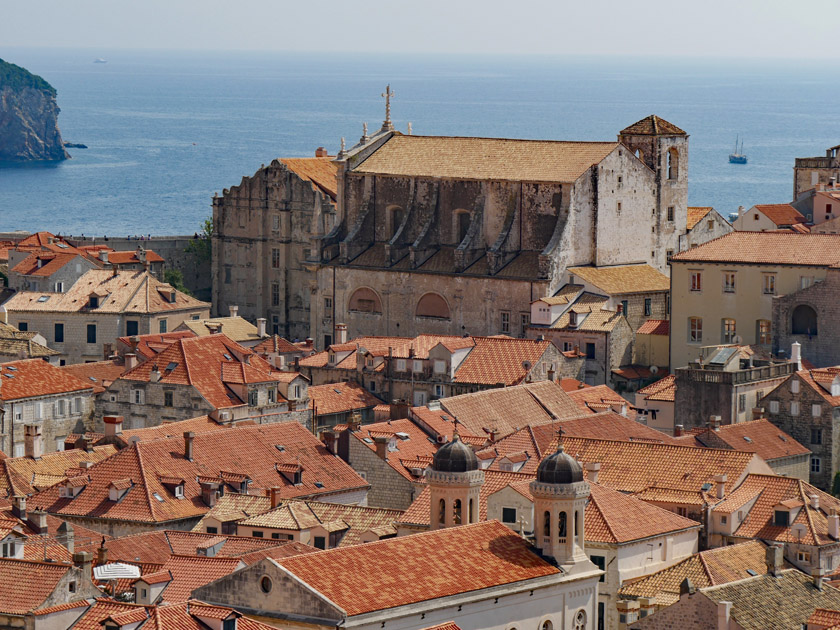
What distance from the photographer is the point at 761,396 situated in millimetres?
81625

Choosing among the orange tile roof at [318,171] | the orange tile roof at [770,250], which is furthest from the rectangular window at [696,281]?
the orange tile roof at [318,171]

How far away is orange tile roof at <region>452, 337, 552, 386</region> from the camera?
86125mm

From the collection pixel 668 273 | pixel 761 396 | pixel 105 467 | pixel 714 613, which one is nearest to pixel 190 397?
pixel 105 467

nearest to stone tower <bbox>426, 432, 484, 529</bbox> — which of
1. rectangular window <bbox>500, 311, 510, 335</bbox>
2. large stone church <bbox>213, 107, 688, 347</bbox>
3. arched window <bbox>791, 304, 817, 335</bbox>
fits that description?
arched window <bbox>791, 304, 817, 335</bbox>

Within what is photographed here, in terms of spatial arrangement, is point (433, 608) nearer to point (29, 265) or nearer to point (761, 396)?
point (761, 396)

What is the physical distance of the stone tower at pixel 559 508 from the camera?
54656 millimetres

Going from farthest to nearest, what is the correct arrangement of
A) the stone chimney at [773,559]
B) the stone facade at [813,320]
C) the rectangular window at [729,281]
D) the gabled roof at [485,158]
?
1. the gabled roof at [485,158]
2. the rectangular window at [729,281]
3. the stone facade at [813,320]
4. the stone chimney at [773,559]

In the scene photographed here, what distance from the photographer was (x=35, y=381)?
8694 cm

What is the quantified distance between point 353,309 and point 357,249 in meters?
2.74

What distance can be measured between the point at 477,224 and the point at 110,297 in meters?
16.4

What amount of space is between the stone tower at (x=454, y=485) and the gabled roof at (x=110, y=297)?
160 feet

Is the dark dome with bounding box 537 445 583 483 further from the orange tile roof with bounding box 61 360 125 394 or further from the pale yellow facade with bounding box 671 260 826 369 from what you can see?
the orange tile roof with bounding box 61 360 125 394

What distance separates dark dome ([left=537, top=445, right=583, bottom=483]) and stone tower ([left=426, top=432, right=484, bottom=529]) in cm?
196

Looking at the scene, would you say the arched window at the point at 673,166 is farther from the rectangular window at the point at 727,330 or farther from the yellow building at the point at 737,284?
the rectangular window at the point at 727,330
